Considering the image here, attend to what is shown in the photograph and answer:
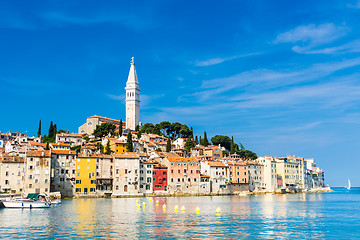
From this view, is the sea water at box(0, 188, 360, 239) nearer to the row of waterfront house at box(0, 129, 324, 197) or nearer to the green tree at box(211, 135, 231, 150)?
the row of waterfront house at box(0, 129, 324, 197)

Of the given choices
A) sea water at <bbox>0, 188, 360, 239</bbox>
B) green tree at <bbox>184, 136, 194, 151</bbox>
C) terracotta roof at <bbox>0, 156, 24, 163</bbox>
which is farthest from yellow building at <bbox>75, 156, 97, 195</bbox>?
green tree at <bbox>184, 136, 194, 151</bbox>

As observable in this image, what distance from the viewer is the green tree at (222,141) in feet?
430

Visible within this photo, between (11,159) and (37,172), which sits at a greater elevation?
(11,159)

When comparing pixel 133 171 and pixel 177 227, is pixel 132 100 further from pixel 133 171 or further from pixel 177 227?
pixel 177 227

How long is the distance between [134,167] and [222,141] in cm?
5190

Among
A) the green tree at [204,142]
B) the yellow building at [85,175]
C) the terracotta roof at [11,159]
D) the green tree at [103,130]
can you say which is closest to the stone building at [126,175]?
the yellow building at [85,175]

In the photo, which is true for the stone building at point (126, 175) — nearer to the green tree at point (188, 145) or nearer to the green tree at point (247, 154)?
the green tree at point (188, 145)

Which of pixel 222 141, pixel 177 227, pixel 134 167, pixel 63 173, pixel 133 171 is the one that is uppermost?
pixel 222 141

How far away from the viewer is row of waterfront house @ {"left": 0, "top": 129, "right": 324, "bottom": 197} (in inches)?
3029

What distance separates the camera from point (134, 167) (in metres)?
84.9

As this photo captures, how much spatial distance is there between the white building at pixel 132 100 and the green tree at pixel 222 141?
33179 mm

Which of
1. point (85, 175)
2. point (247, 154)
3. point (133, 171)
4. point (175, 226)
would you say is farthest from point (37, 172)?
point (247, 154)

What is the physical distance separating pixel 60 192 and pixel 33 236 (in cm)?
5104

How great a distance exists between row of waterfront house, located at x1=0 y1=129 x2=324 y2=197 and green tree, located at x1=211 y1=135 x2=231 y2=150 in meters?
11.7
